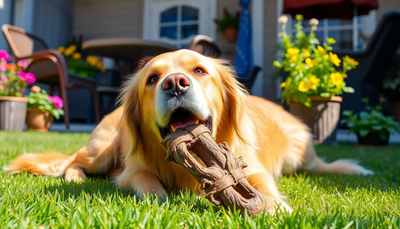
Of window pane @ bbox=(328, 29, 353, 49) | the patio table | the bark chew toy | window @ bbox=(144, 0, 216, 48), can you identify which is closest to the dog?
the bark chew toy

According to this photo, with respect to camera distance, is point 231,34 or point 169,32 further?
point 169,32

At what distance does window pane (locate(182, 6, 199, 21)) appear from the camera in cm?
864

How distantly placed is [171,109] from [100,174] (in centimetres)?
102

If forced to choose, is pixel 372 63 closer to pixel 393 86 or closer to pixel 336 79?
pixel 336 79

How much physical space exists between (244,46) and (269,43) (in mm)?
1212

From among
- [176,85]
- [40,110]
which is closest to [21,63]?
[40,110]

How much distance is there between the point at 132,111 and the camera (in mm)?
1746

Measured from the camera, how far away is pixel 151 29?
8.91m

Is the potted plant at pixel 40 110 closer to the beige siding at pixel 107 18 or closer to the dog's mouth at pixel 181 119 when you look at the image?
the beige siding at pixel 107 18

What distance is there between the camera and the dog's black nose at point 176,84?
1.26 m

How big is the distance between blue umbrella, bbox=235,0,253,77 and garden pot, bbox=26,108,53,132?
3745 mm

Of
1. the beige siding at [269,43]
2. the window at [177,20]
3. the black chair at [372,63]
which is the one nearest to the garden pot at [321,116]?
the black chair at [372,63]

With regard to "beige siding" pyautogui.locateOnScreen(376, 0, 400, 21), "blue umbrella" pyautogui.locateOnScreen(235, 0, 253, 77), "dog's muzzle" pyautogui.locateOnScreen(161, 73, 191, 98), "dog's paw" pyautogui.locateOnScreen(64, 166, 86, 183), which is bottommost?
"dog's paw" pyautogui.locateOnScreen(64, 166, 86, 183)

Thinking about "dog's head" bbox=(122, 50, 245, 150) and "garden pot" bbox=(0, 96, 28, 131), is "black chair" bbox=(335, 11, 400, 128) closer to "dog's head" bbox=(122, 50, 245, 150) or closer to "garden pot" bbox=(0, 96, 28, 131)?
"dog's head" bbox=(122, 50, 245, 150)
